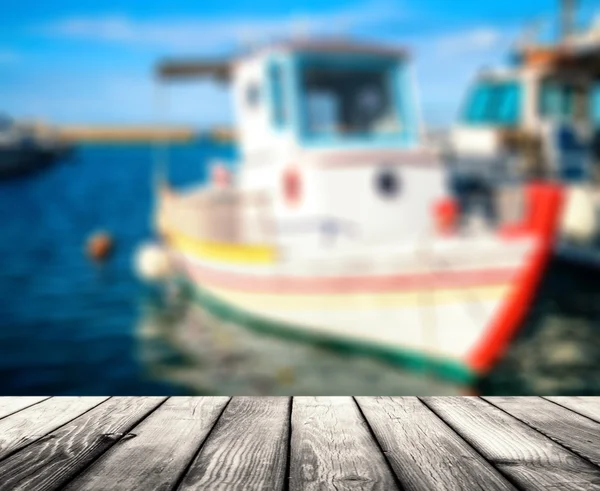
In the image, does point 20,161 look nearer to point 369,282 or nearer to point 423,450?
point 369,282

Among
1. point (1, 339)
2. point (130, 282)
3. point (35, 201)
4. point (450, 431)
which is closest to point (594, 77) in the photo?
point (130, 282)

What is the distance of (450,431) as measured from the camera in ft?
6.77

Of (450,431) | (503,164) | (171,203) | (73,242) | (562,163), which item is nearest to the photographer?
(450,431)

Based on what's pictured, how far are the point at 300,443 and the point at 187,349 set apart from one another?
8559 millimetres

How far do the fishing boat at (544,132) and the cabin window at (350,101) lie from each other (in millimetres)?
2960

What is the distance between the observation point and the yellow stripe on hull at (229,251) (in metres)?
9.45

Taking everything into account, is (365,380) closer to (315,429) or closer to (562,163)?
(315,429)

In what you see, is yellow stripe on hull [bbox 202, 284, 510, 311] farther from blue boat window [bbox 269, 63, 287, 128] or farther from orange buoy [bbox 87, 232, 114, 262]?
orange buoy [bbox 87, 232, 114, 262]

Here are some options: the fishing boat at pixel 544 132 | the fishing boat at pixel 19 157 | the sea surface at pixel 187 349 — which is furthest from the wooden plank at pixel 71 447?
the fishing boat at pixel 19 157

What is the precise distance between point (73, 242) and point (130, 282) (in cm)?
999

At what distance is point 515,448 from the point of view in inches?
74.8

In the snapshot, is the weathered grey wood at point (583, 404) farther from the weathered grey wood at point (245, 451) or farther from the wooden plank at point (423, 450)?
the weathered grey wood at point (245, 451)

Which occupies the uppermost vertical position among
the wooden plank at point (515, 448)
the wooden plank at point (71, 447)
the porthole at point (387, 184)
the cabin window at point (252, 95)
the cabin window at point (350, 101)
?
the cabin window at point (252, 95)

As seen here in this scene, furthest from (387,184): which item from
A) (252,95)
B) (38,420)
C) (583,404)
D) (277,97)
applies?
(38,420)
